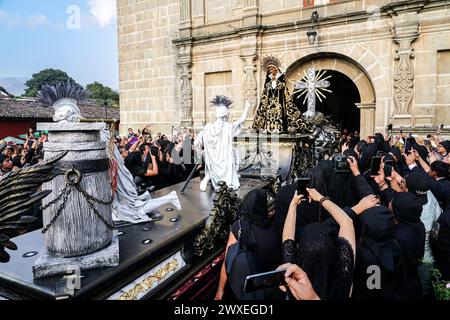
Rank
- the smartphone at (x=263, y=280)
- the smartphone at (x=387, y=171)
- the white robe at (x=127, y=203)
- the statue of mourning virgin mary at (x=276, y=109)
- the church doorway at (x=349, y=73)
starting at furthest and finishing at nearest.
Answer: the church doorway at (x=349, y=73) → the statue of mourning virgin mary at (x=276, y=109) → the smartphone at (x=387, y=171) → the white robe at (x=127, y=203) → the smartphone at (x=263, y=280)

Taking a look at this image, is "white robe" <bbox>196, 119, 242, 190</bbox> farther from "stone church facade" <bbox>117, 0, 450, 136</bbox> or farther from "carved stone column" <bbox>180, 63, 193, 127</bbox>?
"carved stone column" <bbox>180, 63, 193, 127</bbox>

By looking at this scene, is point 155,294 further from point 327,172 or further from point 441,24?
point 441,24

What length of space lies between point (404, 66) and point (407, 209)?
944 centimetres

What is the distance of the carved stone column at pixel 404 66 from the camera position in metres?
10.0

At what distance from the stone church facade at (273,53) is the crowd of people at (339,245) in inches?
324

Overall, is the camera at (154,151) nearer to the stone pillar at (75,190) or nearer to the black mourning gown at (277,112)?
the black mourning gown at (277,112)

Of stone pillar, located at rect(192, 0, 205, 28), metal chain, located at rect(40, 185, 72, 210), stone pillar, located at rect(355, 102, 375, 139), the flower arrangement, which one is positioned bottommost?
the flower arrangement

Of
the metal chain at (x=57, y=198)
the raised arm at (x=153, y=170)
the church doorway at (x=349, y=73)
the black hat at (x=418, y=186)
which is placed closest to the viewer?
the metal chain at (x=57, y=198)

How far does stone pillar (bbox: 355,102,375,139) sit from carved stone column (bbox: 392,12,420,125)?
43.1 inches

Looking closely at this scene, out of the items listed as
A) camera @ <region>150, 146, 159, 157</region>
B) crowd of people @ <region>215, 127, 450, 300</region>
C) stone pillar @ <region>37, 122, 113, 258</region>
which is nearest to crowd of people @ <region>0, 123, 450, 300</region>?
crowd of people @ <region>215, 127, 450, 300</region>

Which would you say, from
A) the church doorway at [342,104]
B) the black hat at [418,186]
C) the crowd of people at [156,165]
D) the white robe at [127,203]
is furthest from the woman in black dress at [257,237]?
the church doorway at [342,104]

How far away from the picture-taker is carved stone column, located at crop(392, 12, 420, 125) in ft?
32.8

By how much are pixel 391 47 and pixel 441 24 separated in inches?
56.8

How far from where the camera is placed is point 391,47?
10.6 metres
